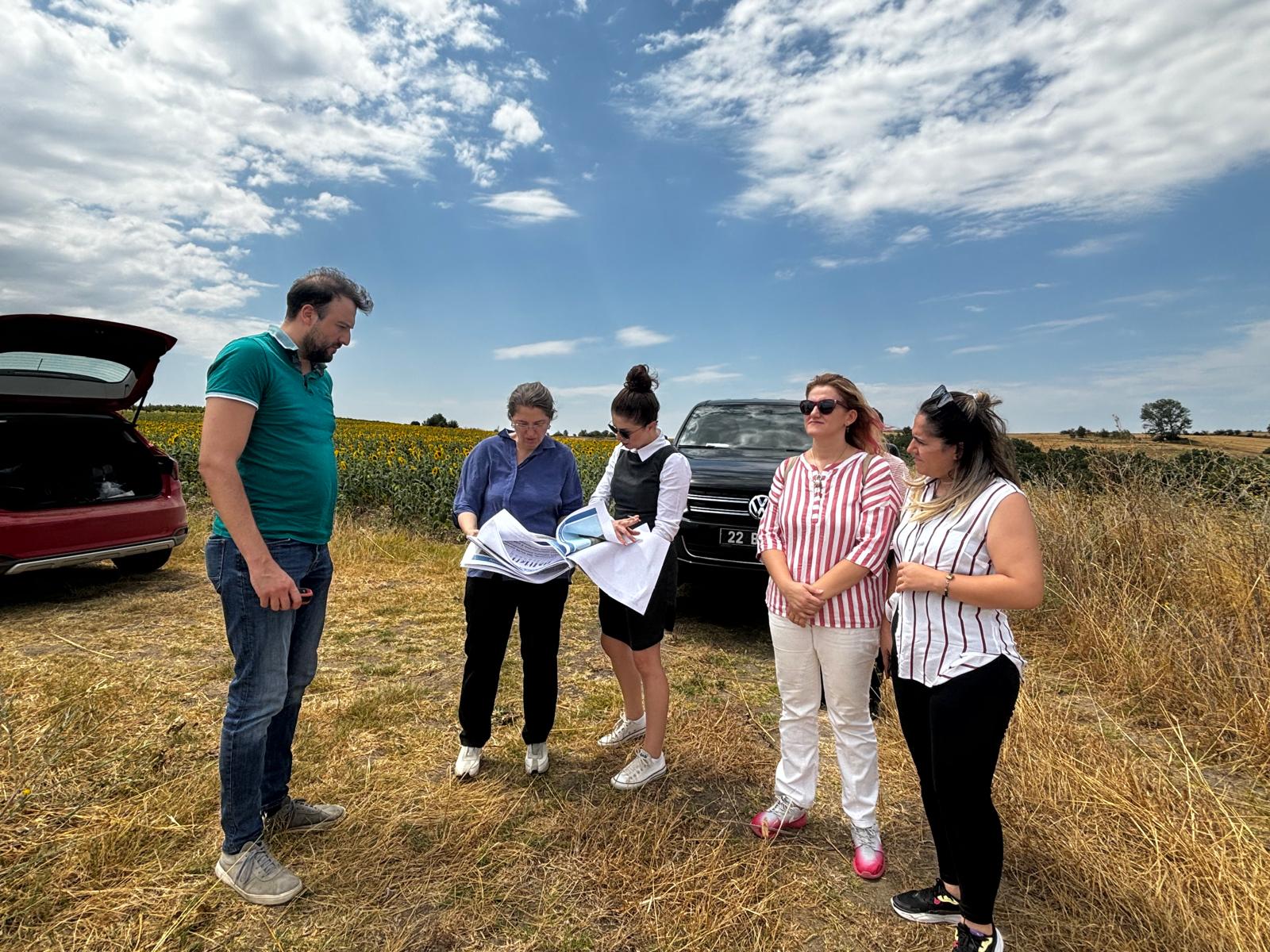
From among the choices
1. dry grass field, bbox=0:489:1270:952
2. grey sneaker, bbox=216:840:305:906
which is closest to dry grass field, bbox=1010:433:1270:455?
dry grass field, bbox=0:489:1270:952

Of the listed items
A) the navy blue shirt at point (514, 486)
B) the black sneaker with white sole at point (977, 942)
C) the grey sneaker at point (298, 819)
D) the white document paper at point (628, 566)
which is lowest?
the grey sneaker at point (298, 819)

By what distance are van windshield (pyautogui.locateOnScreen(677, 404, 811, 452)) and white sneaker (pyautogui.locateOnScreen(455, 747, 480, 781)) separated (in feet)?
12.3

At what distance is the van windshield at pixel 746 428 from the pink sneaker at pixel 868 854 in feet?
12.3

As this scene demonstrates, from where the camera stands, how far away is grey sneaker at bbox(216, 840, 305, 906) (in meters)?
2.25

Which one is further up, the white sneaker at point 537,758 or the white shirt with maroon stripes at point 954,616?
the white shirt with maroon stripes at point 954,616

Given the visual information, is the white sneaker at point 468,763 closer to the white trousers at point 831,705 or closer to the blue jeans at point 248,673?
the blue jeans at point 248,673

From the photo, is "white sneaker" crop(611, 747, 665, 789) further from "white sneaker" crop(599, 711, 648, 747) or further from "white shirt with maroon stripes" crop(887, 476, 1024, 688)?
"white shirt with maroon stripes" crop(887, 476, 1024, 688)

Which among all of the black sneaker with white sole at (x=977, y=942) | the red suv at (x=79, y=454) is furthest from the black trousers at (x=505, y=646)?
the red suv at (x=79, y=454)

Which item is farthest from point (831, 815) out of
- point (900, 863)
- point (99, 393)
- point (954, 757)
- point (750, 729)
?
point (99, 393)

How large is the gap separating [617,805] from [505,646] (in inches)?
33.2

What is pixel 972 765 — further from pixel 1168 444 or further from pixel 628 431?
pixel 1168 444

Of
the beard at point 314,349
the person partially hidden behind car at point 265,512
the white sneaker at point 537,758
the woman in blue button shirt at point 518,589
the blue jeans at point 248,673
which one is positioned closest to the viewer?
the person partially hidden behind car at point 265,512

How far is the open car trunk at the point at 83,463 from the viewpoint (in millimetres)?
5785

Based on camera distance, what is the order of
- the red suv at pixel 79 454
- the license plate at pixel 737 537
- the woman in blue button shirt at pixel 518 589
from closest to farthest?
the woman in blue button shirt at pixel 518 589
the red suv at pixel 79 454
the license plate at pixel 737 537
